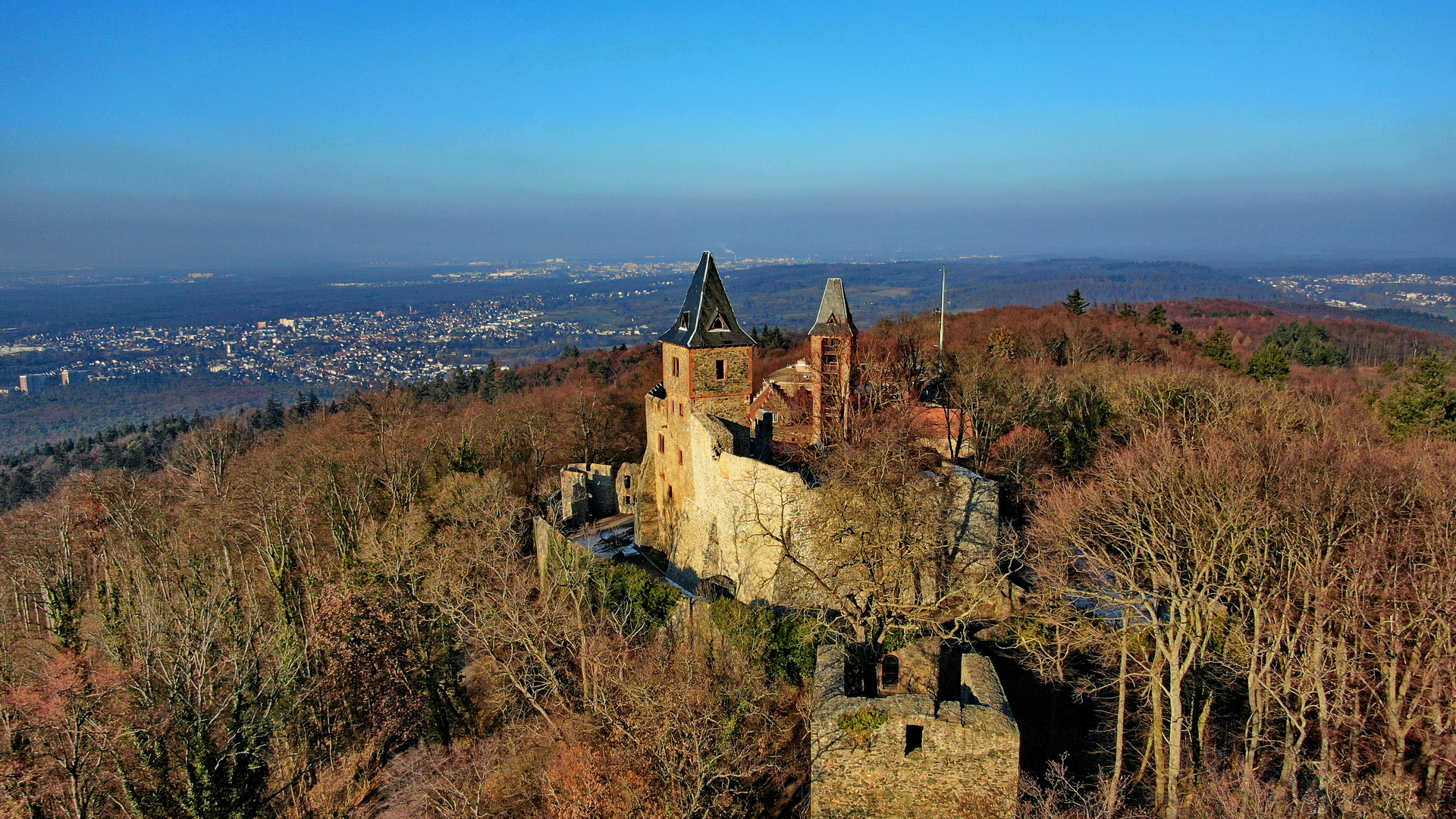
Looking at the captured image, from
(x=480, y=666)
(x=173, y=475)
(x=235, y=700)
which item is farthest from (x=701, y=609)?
(x=173, y=475)

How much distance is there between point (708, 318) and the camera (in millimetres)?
25344

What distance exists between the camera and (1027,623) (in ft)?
60.6

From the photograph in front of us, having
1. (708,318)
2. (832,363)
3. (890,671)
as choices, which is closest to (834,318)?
(832,363)

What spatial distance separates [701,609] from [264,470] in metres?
22.0

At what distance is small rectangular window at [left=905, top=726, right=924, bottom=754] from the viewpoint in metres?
14.5

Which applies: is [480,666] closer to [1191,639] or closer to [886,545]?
[886,545]

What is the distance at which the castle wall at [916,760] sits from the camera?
14.1 metres

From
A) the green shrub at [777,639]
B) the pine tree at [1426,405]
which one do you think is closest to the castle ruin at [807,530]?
the green shrub at [777,639]

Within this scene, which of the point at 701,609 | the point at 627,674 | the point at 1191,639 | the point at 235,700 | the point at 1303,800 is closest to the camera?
the point at 1303,800

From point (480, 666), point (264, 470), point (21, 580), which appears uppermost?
point (264, 470)

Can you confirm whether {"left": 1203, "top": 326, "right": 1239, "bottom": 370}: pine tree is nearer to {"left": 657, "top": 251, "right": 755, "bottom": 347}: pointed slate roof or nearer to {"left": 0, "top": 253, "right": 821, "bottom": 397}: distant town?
{"left": 657, "top": 251, "right": 755, "bottom": 347}: pointed slate roof

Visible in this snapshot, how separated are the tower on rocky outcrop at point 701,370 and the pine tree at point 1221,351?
1362 inches

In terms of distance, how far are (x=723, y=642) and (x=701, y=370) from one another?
340 inches

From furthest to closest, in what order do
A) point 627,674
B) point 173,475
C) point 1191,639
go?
point 173,475
point 627,674
point 1191,639
